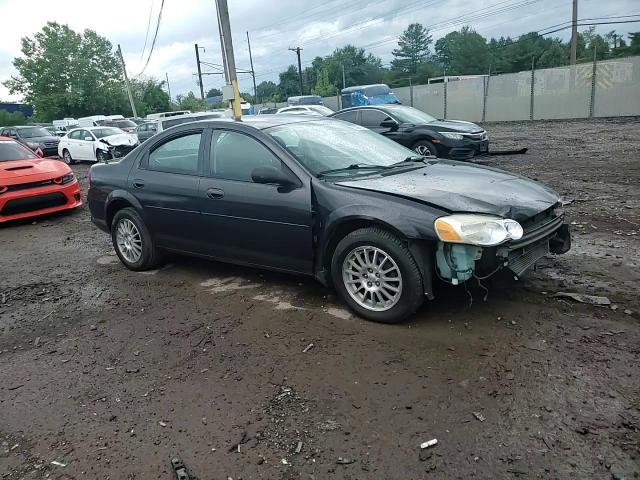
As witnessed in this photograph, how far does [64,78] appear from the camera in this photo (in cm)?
5741

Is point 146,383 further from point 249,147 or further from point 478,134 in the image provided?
point 478,134

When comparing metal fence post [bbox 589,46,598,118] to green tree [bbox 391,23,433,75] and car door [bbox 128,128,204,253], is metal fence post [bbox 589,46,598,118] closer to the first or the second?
car door [bbox 128,128,204,253]

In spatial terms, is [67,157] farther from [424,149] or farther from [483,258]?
[483,258]

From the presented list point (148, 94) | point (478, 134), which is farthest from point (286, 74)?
point (478, 134)

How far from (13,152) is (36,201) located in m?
1.46

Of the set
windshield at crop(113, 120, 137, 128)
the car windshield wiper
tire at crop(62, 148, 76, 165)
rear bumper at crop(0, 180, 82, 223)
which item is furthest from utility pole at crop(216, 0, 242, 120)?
windshield at crop(113, 120, 137, 128)

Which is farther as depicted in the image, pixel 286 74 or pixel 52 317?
pixel 286 74

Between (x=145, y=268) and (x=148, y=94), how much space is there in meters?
62.0

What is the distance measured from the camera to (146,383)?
11.2 ft

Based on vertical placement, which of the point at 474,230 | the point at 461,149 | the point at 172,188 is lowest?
the point at 461,149

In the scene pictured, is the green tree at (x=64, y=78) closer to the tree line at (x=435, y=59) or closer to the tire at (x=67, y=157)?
the tree line at (x=435, y=59)

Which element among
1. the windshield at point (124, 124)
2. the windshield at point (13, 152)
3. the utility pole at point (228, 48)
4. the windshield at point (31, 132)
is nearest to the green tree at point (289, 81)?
the windshield at point (124, 124)

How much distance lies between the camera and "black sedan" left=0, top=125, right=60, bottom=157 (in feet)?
73.7

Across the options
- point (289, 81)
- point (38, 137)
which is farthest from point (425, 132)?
point (289, 81)
